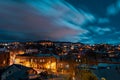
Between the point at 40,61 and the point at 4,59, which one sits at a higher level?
the point at 4,59

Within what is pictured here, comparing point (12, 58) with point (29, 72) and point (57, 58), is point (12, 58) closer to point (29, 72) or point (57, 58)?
point (57, 58)

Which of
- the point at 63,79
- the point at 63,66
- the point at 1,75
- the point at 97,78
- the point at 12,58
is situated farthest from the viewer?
the point at 12,58

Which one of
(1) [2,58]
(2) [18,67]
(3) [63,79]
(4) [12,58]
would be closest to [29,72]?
(2) [18,67]

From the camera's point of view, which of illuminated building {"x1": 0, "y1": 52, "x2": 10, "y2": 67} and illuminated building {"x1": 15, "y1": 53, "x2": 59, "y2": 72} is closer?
illuminated building {"x1": 0, "y1": 52, "x2": 10, "y2": 67}

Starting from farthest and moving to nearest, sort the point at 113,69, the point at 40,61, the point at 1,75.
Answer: the point at 40,61, the point at 1,75, the point at 113,69

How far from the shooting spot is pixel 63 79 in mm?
32500

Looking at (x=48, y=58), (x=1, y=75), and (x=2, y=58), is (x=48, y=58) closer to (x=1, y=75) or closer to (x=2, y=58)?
(x=2, y=58)

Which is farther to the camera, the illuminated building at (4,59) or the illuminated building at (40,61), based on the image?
the illuminated building at (40,61)

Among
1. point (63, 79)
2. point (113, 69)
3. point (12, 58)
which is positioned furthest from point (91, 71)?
point (12, 58)

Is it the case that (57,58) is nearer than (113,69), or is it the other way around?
(113,69)

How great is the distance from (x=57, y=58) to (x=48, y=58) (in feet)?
7.40

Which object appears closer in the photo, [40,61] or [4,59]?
[4,59]

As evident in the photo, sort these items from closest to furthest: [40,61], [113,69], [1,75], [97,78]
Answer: [97,78] < [113,69] < [1,75] < [40,61]

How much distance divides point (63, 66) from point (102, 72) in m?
23.7
